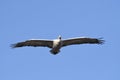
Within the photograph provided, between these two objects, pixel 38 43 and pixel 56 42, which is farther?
pixel 38 43

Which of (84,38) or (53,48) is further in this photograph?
(84,38)

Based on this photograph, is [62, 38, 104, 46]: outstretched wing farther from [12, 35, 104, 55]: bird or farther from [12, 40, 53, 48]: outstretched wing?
[12, 40, 53, 48]: outstretched wing

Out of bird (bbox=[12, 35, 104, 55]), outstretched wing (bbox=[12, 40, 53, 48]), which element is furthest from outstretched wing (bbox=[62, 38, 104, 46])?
outstretched wing (bbox=[12, 40, 53, 48])

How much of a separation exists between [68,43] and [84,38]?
4.65 feet

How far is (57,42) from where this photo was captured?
86.9ft

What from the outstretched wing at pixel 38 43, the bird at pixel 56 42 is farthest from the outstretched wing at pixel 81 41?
the outstretched wing at pixel 38 43

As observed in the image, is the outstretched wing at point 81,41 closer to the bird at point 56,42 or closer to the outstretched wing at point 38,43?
the bird at point 56,42

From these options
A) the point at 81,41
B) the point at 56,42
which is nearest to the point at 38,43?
the point at 56,42

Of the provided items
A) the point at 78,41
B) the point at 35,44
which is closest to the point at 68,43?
the point at 78,41

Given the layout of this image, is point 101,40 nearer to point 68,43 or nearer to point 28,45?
point 68,43

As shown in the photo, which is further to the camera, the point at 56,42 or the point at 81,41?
the point at 81,41

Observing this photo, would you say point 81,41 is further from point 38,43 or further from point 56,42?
point 38,43

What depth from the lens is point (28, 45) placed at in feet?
91.6

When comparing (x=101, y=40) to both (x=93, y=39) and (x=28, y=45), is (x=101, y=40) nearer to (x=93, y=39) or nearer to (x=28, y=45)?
(x=93, y=39)
